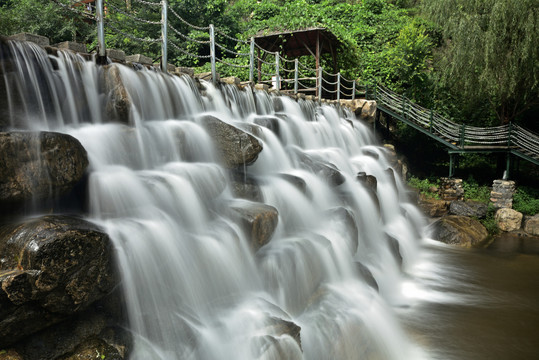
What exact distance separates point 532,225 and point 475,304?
20.6 feet

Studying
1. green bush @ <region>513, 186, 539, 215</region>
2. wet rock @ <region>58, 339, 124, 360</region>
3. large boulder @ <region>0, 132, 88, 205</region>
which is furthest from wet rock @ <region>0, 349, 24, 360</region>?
green bush @ <region>513, 186, 539, 215</region>

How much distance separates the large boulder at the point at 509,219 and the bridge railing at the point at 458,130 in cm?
226

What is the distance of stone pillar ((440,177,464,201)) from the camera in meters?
12.8

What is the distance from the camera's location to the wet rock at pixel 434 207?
39.3 feet

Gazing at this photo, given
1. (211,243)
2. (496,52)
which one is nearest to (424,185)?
(496,52)

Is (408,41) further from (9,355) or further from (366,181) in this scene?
(9,355)

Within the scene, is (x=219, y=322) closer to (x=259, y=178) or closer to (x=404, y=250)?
(x=259, y=178)

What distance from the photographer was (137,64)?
601 centimetres

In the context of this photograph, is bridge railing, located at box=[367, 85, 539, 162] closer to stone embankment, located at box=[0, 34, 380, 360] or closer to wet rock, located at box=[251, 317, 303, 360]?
wet rock, located at box=[251, 317, 303, 360]

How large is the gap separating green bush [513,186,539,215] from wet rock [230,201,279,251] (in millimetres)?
10225

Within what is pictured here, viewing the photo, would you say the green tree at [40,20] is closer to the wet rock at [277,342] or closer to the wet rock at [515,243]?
the wet rock at [277,342]

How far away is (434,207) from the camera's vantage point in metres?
12.1

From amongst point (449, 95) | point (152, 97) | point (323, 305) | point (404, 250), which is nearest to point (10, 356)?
point (323, 305)

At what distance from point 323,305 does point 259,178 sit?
2.49m
